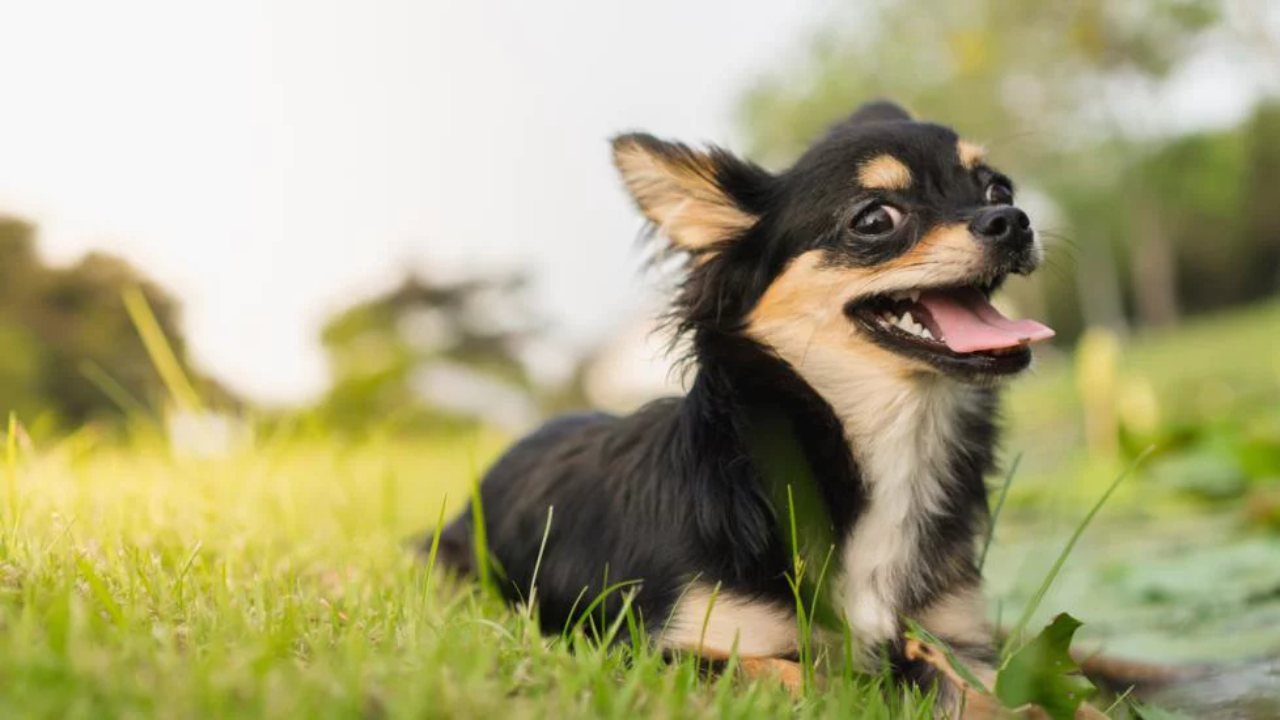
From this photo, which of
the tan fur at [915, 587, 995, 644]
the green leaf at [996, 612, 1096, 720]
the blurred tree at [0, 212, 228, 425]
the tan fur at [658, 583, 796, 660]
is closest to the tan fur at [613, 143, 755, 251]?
the tan fur at [658, 583, 796, 660]

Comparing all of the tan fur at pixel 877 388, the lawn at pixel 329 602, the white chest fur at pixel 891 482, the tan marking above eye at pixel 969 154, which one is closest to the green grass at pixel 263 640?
the lawn at pixel 329 602

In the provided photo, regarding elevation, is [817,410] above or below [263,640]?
above

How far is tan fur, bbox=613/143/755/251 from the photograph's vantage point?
325 cm

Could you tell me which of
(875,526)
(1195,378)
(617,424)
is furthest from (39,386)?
(1195,378)

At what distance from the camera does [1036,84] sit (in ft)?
82.7

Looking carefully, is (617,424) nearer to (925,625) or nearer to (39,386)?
(925,625)

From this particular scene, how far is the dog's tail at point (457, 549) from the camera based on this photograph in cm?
376

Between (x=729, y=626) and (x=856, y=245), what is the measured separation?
1042mm

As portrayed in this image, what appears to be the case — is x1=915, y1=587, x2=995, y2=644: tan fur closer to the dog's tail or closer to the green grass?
the green grass

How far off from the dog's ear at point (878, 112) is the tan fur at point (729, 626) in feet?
5.71

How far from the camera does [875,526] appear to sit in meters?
2.98

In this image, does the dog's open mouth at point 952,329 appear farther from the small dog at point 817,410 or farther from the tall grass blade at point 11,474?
the tall grass blade at point 11,474

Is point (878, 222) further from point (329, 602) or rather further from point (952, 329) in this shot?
point (329, 602)

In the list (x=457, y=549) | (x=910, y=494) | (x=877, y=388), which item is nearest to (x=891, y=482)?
(x=910, y=494)
